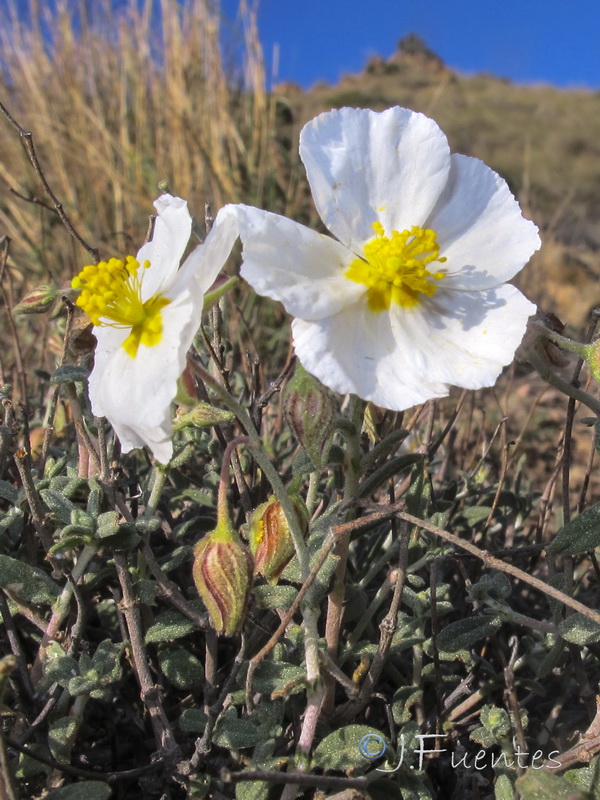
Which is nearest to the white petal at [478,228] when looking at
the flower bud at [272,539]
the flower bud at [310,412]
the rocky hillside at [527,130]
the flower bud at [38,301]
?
the flower bud at [310,412]

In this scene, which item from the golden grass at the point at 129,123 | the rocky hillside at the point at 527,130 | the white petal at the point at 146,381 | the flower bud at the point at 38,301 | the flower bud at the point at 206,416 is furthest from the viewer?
the rocky hillside at the point at 527,130

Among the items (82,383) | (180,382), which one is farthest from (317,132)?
(82,383)

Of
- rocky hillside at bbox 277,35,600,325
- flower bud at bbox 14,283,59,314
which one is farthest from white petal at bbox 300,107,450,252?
rocky hillside at bbox 277,35,600,325

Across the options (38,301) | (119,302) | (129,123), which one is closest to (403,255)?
(119,302)

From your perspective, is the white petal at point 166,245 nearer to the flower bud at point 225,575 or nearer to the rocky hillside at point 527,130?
the flower bud at point 225,575

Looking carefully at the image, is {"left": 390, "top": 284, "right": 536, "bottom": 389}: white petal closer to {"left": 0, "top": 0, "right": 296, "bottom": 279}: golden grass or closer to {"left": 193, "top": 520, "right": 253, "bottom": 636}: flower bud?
{"left": 193, "top": 520, "right": 253, "bottom": 636}: flower bud

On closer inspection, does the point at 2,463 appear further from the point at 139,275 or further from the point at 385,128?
the point at 385,128
